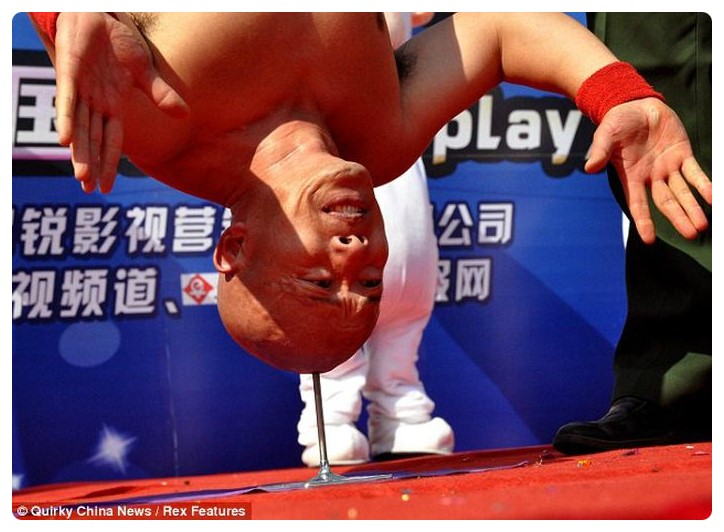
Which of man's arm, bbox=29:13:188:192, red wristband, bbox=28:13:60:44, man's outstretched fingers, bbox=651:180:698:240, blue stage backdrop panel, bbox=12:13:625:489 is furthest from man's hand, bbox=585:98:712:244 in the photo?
blue stage backdrop panel, bbox=12:13:625:489

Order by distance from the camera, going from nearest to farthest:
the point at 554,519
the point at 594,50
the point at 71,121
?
the point at 554,519
the point at 71,121
the point at 594,50

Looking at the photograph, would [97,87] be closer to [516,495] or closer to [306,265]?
[306,265]

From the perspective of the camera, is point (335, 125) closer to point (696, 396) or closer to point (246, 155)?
point (246, 155)

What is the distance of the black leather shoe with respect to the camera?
186cm

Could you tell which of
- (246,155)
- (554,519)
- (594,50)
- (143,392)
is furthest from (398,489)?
(143,392)

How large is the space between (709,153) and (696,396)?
0.46m

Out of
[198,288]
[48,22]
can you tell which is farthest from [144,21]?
[198,288]

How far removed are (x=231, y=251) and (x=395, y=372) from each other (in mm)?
1070

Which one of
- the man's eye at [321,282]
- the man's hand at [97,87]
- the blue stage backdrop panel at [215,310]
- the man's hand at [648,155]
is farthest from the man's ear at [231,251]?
the blue stage backdrop panel at [215,310]

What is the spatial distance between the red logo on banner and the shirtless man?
1.02 meters

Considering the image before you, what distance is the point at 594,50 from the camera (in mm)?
1690

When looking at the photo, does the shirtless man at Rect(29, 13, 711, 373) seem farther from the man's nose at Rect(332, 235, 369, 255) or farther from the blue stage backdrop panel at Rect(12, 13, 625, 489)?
the blue stage backdrop panel at Rect(12, 13, 625, 489)

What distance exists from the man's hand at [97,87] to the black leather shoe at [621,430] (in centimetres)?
95

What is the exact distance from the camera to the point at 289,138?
1.50 meters
